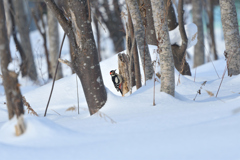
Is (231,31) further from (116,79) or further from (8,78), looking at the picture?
(8,78)

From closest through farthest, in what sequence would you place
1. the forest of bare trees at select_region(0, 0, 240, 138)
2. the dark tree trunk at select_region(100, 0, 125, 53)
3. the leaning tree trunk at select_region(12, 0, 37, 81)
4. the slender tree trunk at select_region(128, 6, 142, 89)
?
1. the forest of bare trees at select_region(0, 0, 240, 138)
2. the slender tree trunk at select_region(128, 6, 142, 89)
3. the leaning tree trunk at select_region(12, 0, 37, 81)
4. the dark tree trunk at select_region(100, 0, 125, 53)

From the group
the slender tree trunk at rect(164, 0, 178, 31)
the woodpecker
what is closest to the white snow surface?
the woodpecker

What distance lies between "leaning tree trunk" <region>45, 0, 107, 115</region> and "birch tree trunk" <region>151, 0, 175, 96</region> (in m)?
0.64

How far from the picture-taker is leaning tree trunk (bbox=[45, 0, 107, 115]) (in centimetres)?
268

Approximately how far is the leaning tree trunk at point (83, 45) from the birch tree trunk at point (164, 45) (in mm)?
644

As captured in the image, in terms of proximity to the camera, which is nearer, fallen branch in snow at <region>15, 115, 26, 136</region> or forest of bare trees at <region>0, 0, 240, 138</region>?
fallen branch in snow at <region>15, 115, 26, 136</region>

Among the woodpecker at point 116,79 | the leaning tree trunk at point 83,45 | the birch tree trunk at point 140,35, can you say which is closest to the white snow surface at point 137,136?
the leaning tree trunk at point 83,45

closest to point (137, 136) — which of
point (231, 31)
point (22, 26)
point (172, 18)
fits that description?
point (231, 31)

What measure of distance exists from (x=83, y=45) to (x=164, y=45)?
79 centimetres

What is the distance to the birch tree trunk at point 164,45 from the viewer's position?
2.90 m

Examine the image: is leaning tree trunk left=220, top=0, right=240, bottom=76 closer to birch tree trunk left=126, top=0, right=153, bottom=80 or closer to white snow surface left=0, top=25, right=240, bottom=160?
birch tree trunk left=126, top=0, right=153, bottom=80

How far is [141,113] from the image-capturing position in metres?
2.50

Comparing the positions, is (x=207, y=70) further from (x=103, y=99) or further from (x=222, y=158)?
(x=222, y=158)

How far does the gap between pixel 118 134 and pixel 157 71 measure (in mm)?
2800
